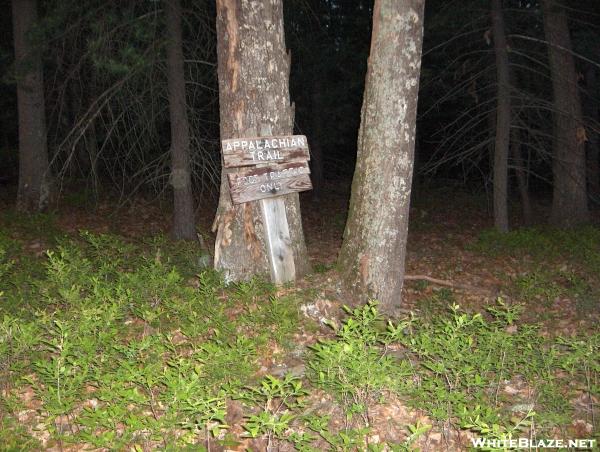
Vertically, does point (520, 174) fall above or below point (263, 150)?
below

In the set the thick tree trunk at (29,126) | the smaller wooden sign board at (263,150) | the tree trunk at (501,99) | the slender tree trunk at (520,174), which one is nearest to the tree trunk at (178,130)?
the thick tree trunk at (29,126)

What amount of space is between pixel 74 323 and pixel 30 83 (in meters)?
8.37

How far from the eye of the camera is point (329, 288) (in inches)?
225

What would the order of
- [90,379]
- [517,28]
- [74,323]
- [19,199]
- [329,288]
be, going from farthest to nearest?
[517,28] < [19,199] < [329,288] < [74,323] < [90,379]

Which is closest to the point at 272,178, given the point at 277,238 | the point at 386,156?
the point at 277,238

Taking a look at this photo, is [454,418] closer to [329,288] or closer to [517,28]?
[329,288]

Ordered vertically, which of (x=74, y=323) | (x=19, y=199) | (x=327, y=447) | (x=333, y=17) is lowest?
(x=327, y=447)

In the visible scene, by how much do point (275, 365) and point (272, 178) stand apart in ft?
6.53

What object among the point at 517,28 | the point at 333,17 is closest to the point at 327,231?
the point at 517,28

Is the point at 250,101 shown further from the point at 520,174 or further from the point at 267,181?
the point at 520,174

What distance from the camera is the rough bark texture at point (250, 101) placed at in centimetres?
574

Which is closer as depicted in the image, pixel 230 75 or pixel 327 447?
pixel 327 447

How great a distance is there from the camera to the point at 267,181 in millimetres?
5609

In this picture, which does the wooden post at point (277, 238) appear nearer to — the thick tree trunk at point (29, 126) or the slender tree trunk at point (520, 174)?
the thick tree trunk at point (29, 126)
